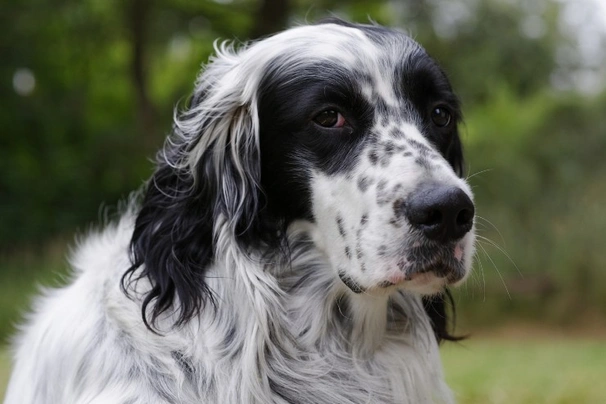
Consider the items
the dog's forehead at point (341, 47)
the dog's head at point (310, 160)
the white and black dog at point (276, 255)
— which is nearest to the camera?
the dog's head at point (310, 160)

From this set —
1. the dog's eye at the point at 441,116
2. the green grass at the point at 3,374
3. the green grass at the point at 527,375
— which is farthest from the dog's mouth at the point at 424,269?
the green grass at the point at 3,374

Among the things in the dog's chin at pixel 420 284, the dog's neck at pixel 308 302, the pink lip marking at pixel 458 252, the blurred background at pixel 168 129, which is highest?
the pink lip marking at pixel 458 252

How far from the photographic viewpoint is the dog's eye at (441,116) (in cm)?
375

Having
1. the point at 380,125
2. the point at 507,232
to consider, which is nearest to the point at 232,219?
the point at 380,125

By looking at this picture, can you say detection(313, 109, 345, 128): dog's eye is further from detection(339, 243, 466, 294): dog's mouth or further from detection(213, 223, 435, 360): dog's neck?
detection(339, 243, 466, 294): dog's mouth

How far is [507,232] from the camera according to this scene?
16141 millimetres

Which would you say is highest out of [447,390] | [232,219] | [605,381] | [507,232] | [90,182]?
[232,219]

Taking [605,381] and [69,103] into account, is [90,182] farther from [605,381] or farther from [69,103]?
[605,381]

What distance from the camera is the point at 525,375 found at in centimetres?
752

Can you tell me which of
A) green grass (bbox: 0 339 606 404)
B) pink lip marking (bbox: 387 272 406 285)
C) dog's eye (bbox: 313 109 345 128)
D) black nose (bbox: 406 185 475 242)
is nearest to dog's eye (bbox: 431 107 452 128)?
dog's eye (bbox: 313 109 345 128)

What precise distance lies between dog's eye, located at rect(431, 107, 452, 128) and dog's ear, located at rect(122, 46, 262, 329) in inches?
29.7

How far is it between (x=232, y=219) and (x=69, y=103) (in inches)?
794

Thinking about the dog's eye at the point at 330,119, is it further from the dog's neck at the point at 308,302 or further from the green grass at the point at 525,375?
the green grass at the point at 525,375

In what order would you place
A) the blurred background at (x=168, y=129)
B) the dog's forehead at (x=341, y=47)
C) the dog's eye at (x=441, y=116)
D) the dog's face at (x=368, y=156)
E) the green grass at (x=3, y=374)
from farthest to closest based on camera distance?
the blurred background at (x=168, y=129) < the green grass at (x=3, y=374) < the dog's eye at (x=441, y=116) < the dog's forehead at (x=341, y=47) < the dog's face at (x=368, y=156)
